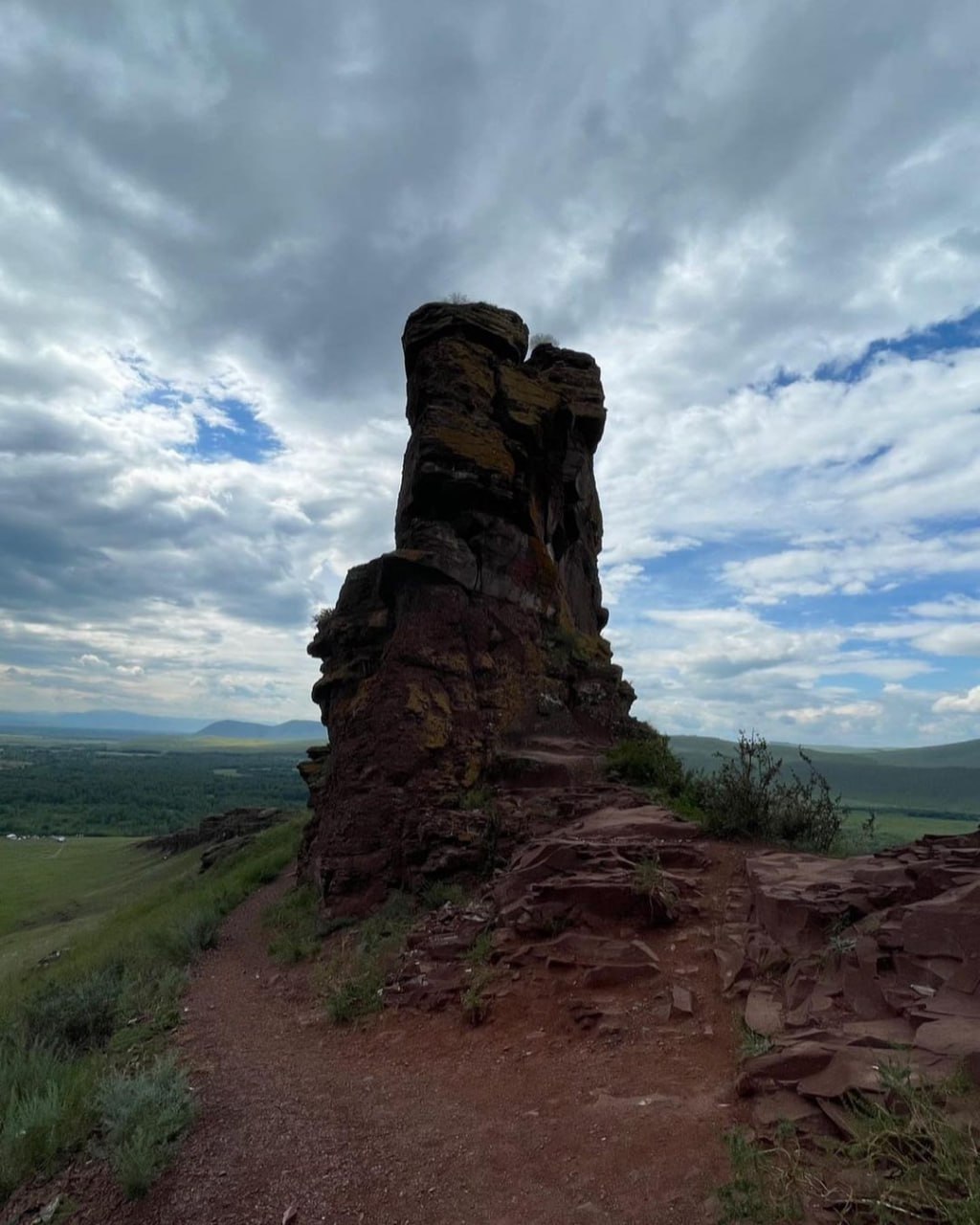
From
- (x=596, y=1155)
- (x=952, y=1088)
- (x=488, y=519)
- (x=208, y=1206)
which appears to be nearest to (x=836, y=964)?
(x=952, y=1088)

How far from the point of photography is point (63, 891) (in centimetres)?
3997

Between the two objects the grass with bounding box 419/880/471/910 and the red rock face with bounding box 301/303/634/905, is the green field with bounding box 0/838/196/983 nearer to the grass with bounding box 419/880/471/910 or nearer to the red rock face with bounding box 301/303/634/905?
the red rock face with bounding box 301/303/634/905

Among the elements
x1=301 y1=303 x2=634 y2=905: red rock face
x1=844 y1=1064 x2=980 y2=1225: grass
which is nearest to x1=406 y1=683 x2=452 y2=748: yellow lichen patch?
x1=301 y1=303 x2=634 y2=905: red rock face

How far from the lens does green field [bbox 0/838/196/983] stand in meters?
26.1

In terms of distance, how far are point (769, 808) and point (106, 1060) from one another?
9169mm

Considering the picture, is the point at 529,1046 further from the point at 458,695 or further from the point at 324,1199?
the point at 458,695

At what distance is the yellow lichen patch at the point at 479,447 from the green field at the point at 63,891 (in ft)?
63.9

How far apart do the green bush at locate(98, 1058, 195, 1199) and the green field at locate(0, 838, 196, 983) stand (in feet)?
63.2

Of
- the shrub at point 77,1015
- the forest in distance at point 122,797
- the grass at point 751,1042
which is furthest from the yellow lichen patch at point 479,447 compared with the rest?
the forest in distance at point 122,797

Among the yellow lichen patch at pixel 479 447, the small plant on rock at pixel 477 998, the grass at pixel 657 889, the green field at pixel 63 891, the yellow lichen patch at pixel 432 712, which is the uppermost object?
the yellow lichen patch at pixel 479 447

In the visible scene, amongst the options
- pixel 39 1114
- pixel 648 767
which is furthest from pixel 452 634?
pixel 39 1114

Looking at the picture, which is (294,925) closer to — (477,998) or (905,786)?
(477,998)

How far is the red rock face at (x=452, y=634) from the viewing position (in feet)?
42.7

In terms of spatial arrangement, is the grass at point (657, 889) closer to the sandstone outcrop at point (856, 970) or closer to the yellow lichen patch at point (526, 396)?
the sandstone outcrop at point (856, 970)
